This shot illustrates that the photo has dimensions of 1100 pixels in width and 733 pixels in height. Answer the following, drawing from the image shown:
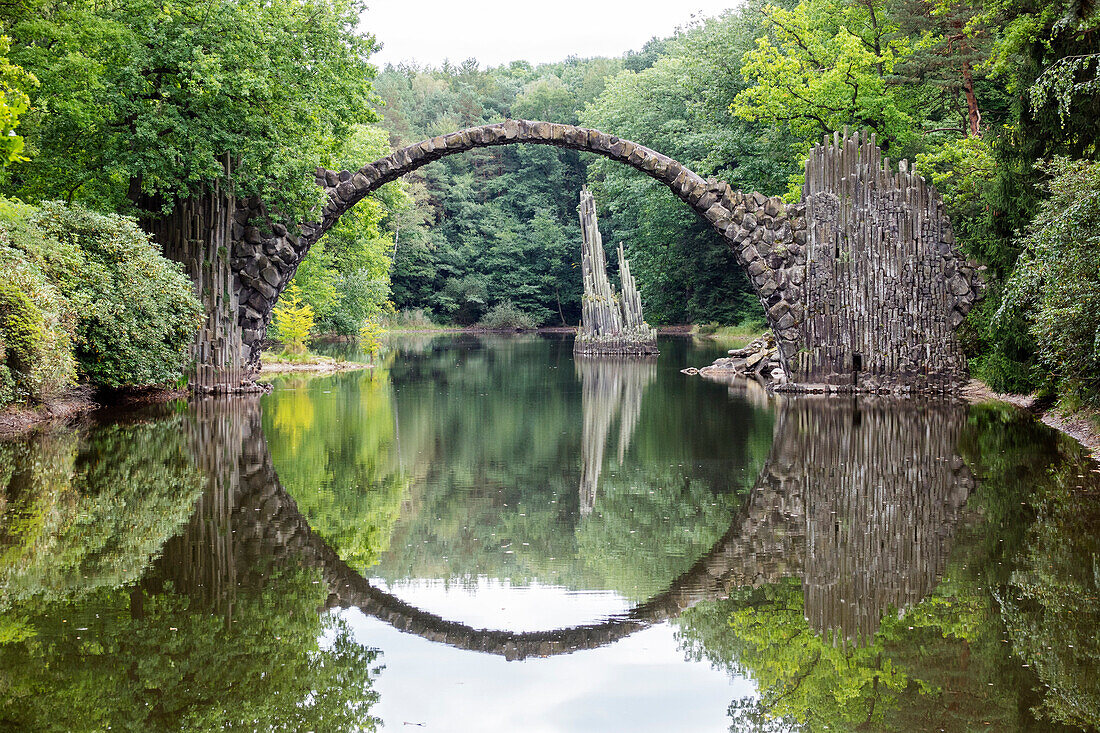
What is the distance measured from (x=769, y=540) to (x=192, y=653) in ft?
12.2

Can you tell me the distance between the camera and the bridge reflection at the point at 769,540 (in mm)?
5254

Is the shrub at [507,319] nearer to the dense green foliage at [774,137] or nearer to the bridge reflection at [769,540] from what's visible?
the dense green foliage at [774,137]

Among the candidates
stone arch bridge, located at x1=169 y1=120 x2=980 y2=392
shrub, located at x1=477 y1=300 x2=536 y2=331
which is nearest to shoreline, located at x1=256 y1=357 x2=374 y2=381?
stone arch bridge, located at x1=169 y1=120 x2=980 y2=392

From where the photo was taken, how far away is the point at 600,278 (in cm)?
2995

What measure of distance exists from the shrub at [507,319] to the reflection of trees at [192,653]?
5291cm

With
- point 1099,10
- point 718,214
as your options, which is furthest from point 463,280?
point 1099,10

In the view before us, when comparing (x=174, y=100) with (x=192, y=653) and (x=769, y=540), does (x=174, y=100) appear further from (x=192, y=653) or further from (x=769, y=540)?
(x=192, y=653)

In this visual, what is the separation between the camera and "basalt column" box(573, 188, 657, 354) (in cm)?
3002

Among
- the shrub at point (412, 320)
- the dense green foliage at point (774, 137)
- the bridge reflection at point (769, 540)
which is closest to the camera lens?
the bridge reflection at point (769, 540)

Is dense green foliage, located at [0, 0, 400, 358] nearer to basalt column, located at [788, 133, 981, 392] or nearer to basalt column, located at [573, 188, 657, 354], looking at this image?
basalt column, located at [788, 133, 981, 392]

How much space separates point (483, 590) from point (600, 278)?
24419 millimetres

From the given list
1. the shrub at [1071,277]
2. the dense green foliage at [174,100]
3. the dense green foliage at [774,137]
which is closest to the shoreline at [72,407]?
the dense green foliage at [174,100]

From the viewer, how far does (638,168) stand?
17.8 meters

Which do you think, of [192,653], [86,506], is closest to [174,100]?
[86,506]
